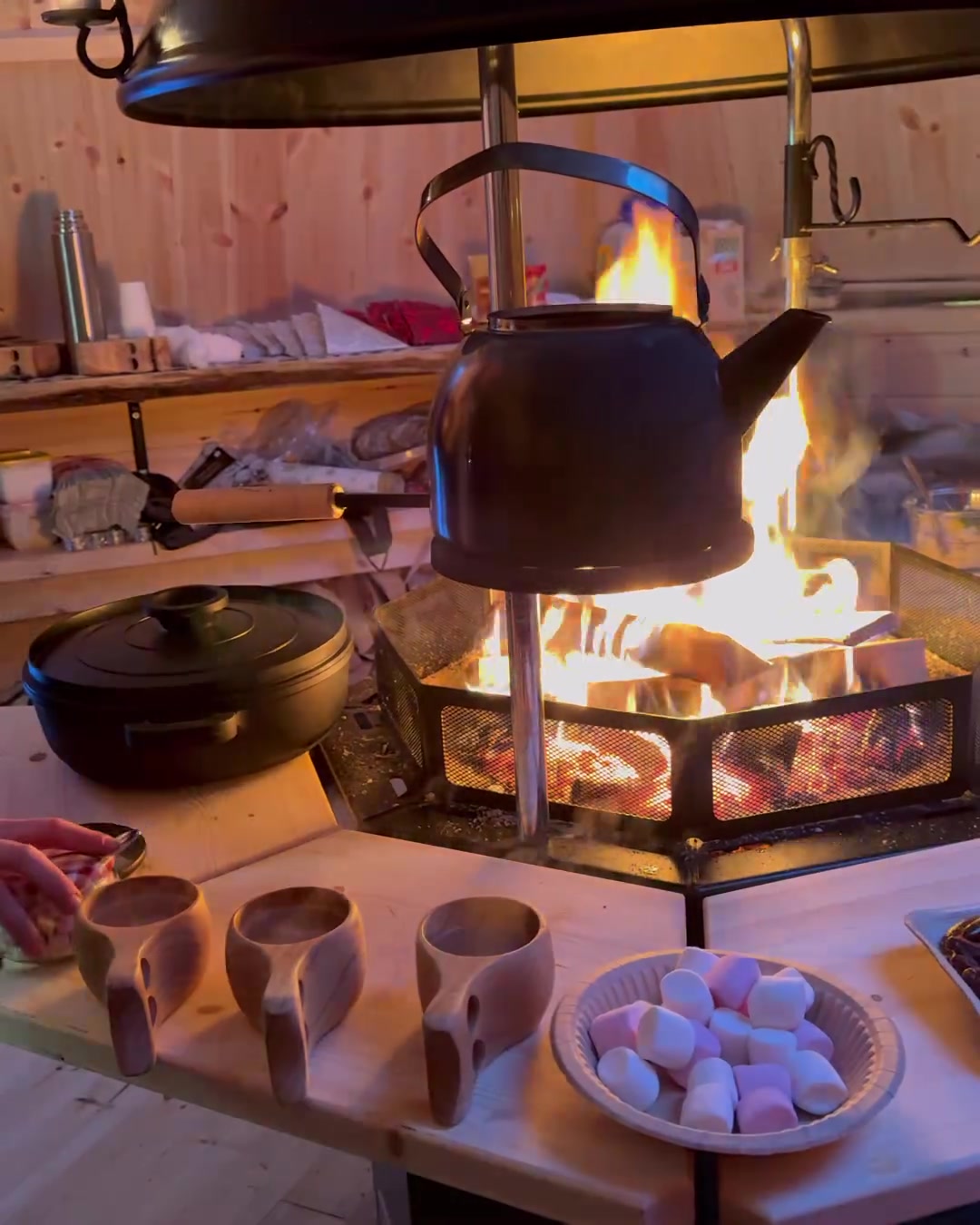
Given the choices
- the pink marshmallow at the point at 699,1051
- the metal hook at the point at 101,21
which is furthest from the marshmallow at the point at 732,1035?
the metal hook at the point at 101,21

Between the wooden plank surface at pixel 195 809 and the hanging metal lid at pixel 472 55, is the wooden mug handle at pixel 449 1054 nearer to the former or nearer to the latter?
the wooden plank surface at pixel 195 809

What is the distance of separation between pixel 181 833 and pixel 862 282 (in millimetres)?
2024

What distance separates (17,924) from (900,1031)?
0.64 meters

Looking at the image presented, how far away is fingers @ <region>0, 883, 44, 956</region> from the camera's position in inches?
34.5

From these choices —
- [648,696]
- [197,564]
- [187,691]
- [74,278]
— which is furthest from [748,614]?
[74,278]

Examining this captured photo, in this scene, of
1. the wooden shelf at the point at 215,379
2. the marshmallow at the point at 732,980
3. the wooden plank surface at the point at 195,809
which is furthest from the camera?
the wooden shelf at the point at 215,379

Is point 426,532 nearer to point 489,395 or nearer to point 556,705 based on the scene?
point 556,705

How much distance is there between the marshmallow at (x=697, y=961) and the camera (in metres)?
0.78

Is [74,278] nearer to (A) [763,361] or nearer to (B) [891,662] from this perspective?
(B) [891,662]

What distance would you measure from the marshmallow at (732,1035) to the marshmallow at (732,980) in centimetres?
2

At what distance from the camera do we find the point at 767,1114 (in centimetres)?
66

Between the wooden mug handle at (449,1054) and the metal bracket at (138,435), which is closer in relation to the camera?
the wooden mug handle at (449,1054)

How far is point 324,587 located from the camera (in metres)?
2.64

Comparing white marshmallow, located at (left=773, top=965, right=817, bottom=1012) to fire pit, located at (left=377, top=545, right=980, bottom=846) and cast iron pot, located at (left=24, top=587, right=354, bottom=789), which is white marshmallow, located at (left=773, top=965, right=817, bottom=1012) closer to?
fire pit, located at (left=377, top=545, right=980, bottom=846)
